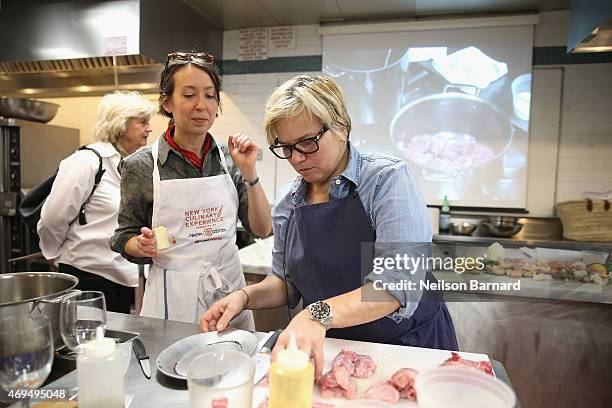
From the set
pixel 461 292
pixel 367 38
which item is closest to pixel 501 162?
pixel 367 38

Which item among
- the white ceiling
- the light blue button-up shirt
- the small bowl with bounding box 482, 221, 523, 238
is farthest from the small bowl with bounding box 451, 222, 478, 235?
the light blue button-up shirt

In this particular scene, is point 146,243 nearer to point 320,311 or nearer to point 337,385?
point 320,311

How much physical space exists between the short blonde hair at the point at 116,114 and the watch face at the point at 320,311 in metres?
1.84

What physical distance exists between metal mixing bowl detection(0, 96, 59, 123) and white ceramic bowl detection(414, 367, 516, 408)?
425 centimetres

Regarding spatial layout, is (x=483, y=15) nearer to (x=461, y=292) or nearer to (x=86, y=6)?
(x=461, y=292)

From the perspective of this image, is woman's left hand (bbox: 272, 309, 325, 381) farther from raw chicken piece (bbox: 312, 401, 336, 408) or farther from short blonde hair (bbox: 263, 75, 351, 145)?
short blonde hair (bbox: 263, 75, 351, 145)

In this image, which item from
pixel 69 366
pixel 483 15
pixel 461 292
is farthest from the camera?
pixel 483 15

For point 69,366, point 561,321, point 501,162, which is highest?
point 501,162

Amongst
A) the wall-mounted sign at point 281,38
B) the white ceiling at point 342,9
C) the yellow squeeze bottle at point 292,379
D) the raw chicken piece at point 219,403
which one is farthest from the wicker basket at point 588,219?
the raw chicken piece at point 219,403

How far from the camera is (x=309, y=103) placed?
1.19 metres

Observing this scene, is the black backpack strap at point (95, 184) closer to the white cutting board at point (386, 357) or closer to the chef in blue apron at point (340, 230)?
the chef in blue apron at point (340, 230)

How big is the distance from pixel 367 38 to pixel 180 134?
2787mm

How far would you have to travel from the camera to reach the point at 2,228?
3.70 metres

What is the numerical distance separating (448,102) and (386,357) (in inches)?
124
